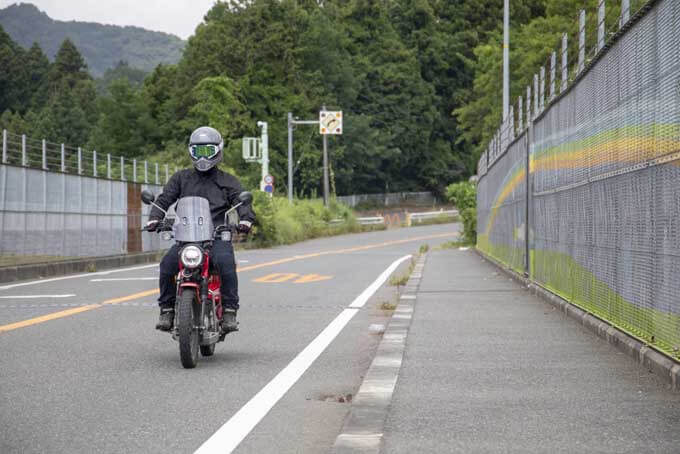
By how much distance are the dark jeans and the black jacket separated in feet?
0.93

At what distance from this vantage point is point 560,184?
1245 cm

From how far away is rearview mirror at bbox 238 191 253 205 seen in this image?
8297 millimetres

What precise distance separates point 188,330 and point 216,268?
2.37 ft

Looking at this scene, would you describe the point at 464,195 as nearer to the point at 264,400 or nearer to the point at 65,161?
the point at 65,161

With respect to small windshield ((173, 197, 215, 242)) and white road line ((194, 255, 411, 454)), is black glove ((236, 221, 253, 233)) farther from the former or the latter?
white road line ((194, 255, 411, 454))

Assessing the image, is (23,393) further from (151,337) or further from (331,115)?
(331,115)

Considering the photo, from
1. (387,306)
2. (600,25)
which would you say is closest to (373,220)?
(387,306)

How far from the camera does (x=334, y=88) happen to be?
92.0 meters

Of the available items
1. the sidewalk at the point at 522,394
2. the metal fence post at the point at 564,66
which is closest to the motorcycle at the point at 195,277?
the sidewalk at the point at 522,394

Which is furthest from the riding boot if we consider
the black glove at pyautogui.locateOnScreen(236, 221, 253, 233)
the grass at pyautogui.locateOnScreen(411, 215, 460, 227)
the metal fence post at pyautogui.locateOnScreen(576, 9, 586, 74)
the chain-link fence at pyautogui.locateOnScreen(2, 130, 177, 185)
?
the grass at pyautogui.locateOnScreen(411, 215, 460, 227)

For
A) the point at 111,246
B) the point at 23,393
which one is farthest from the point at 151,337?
the point at 111,246

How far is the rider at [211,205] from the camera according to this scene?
8.45 meters

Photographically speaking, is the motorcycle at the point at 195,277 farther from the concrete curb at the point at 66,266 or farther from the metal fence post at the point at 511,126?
the concrete curb at the point at 66,266

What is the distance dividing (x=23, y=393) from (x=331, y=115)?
5049 cm
